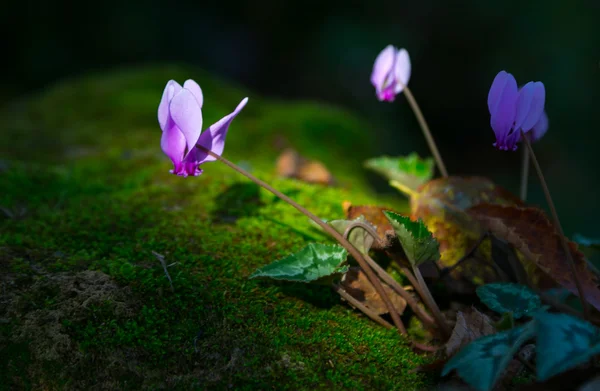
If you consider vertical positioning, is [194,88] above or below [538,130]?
above

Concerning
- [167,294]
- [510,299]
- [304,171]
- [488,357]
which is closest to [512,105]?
[510,299]

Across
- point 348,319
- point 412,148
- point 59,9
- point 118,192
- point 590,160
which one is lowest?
point 348,319

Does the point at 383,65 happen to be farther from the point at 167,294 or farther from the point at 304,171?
the point at 167,294

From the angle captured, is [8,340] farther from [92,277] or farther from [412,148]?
[412,148]

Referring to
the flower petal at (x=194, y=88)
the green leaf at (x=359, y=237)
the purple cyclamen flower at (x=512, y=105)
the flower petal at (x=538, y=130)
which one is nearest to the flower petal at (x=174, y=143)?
the flower petal at (x=194, y=88)

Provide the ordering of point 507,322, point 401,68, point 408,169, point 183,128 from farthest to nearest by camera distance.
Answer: point 408,169
point 401,68
point 183,128
point 507,322

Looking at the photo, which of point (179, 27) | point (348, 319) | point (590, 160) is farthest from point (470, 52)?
point (348, 319)

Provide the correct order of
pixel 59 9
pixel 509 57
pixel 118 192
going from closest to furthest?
pixel 118 192 < pixel 509 57 < pixel 59 9

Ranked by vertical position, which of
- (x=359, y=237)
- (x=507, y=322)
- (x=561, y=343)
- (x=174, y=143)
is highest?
(x=174, y=143)
